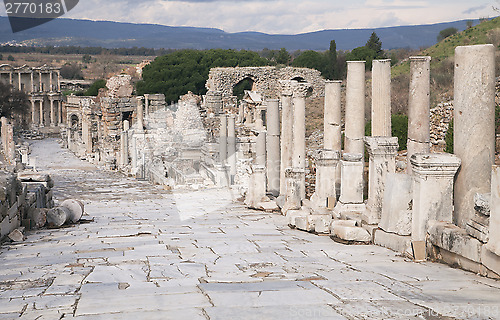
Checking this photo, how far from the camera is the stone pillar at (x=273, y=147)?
13758 mm

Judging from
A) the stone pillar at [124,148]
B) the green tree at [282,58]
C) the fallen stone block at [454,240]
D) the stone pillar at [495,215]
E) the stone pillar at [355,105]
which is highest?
the green tree at [282,58]

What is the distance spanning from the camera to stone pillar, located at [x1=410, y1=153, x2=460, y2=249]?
6.08 metres

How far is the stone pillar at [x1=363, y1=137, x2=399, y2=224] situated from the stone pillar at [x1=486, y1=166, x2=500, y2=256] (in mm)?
2368

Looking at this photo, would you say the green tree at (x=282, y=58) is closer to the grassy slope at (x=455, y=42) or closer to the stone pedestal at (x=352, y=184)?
the grassy slope at (x=455, y=42)

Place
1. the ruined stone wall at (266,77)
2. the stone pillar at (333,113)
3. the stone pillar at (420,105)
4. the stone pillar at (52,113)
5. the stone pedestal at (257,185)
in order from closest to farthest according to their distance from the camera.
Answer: the stone pillar at (420,105), the stone pillar at (333,113), the stone pedestal at (257,185), the ruined stone wall at (266,77), the stone pillar at (52,113)

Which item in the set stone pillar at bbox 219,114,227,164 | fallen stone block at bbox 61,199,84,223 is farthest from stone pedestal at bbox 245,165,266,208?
stone pillar at bbox 219,114,227,164

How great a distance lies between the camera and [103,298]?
4352 millimetres

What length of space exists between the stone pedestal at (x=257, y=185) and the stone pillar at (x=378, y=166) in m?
4.84

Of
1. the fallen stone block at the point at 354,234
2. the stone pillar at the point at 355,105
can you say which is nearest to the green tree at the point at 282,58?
the stone pillar at the point at 355,105

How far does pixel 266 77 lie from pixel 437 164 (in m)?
49.2

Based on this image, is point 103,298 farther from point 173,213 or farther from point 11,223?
point 173,213

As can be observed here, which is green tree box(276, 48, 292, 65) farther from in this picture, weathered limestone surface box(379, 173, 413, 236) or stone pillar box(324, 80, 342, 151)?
weathered limestone surface box(379, 173, 413, 236)

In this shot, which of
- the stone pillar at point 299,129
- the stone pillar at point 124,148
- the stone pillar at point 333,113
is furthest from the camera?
the stone pillar at point 124,148

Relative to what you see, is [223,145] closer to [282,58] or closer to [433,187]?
[433,187]
